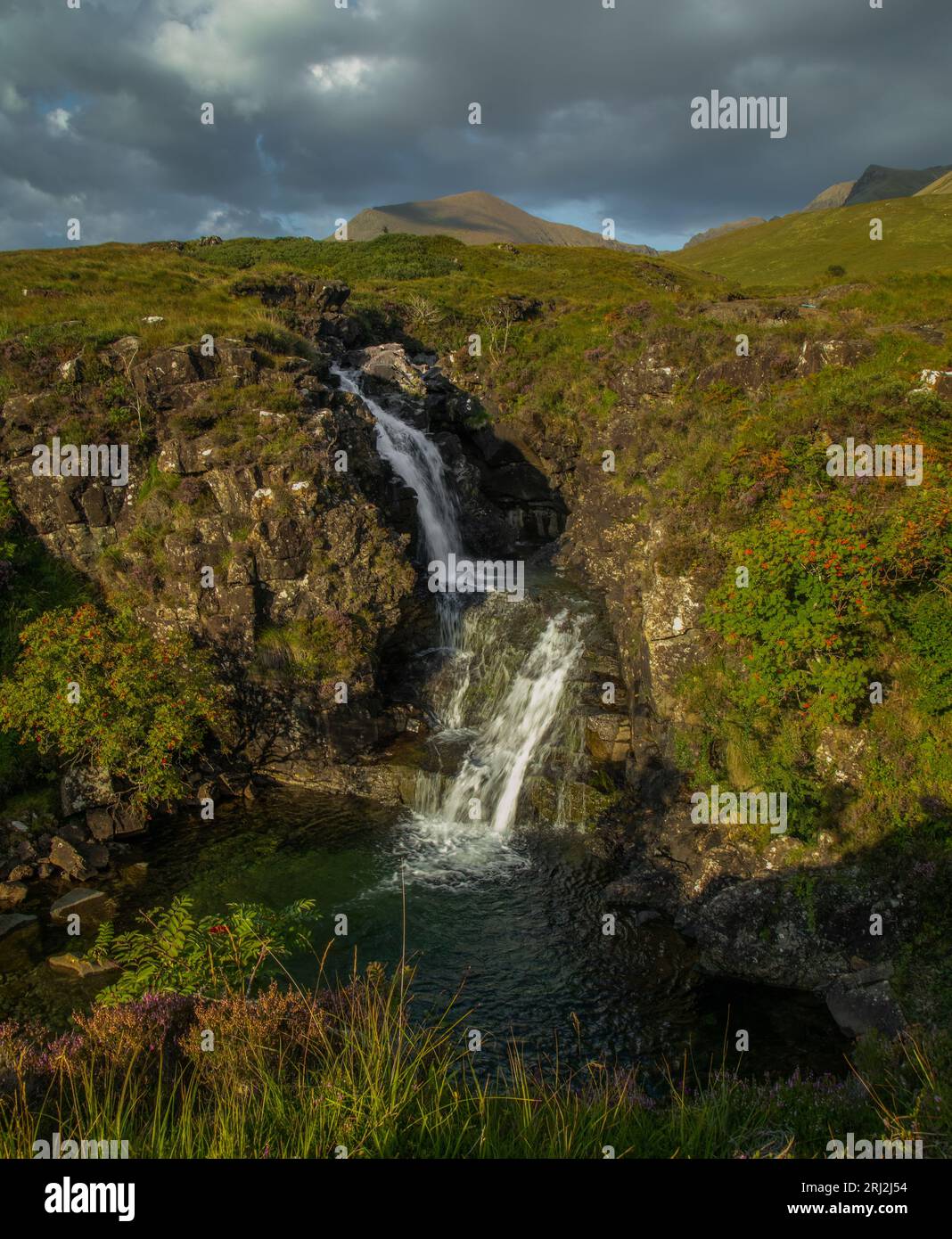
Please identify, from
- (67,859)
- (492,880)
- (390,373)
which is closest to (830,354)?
(390,373)

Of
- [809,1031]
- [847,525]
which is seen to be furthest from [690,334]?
[809,1031]

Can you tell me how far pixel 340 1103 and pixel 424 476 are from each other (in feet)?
110

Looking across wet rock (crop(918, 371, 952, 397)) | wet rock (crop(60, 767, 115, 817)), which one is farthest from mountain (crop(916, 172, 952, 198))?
wet rock (crop(60, 767, 115, 817))

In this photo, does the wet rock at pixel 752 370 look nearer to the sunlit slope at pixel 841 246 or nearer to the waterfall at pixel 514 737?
the waterfall at pixel 514 737

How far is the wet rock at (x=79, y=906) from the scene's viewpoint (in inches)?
782

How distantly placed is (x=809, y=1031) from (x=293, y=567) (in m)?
22.1

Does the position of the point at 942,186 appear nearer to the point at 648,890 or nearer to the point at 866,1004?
the point at 648,890

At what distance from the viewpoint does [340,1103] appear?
20.1 feet

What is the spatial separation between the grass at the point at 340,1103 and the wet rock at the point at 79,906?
442 inches

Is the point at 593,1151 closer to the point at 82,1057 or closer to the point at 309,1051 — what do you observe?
the point at 309,1051

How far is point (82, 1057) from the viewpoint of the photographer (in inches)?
327

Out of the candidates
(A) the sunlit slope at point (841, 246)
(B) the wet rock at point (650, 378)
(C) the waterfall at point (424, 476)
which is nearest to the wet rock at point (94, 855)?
(C) the waterfall at point (424, 476)

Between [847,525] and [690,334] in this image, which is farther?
[690,334]

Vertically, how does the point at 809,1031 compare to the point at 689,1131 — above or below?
below
